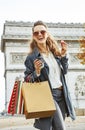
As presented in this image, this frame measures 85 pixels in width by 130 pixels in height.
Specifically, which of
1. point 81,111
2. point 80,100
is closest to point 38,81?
point 81,111

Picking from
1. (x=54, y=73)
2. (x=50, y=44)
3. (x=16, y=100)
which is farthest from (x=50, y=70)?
(x=16, y=100)

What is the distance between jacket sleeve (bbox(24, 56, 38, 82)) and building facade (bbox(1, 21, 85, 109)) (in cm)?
3742

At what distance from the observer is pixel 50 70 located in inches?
183

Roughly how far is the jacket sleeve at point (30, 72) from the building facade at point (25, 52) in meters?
37.4

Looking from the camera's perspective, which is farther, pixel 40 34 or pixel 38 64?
pixel 40 34

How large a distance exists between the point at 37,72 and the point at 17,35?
39.4 metres

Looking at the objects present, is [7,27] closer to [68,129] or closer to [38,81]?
[68,129]

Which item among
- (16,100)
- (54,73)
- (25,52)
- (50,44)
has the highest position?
(50,44)

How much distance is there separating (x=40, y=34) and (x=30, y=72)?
1.08 ft

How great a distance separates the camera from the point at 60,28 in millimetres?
44812

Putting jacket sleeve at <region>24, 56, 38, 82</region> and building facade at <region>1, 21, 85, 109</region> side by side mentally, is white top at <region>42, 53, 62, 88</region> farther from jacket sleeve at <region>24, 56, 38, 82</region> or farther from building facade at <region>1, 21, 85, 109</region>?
building facade at <region>1, 21, 85, 109</region>

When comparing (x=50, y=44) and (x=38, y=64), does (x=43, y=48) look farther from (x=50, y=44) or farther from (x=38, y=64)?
(x=38, y=64)

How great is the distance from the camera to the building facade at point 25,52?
139ft

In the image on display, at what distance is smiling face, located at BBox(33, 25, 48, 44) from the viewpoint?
186 inches
